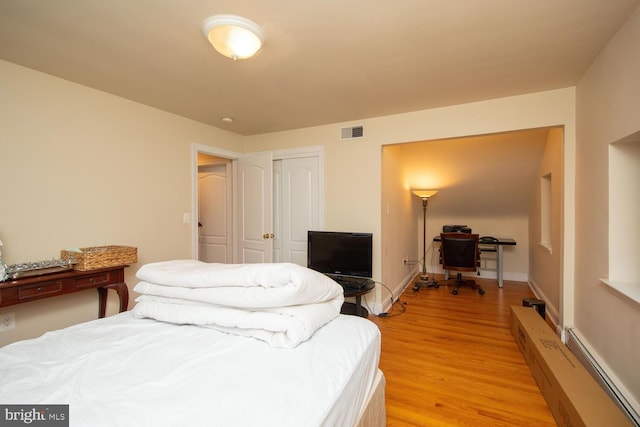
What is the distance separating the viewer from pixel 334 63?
Result: 82.4 inches

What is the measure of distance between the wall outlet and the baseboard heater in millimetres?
3992

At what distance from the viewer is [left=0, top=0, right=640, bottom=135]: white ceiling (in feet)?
5.06

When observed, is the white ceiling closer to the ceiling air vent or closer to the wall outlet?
the ceiling air vent

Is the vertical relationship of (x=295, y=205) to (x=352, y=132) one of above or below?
below

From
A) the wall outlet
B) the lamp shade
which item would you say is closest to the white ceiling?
the wall outlet

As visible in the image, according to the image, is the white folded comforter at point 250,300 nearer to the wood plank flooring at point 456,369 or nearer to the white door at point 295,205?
the wood plank flooring at point 456,369

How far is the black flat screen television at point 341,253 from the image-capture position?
319cm

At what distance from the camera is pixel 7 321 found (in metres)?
2.10

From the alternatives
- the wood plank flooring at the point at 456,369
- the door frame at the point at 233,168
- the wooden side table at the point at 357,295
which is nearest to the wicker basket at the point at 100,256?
the door frame at the point at 233,168

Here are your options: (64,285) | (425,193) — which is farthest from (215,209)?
(425,193)

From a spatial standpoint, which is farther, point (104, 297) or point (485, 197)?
point (485, 197)

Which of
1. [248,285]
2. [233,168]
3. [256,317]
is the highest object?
[233,168]

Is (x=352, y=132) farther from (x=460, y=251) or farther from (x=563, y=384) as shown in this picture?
(x=563, y=384)

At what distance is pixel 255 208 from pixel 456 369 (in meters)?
2.87
